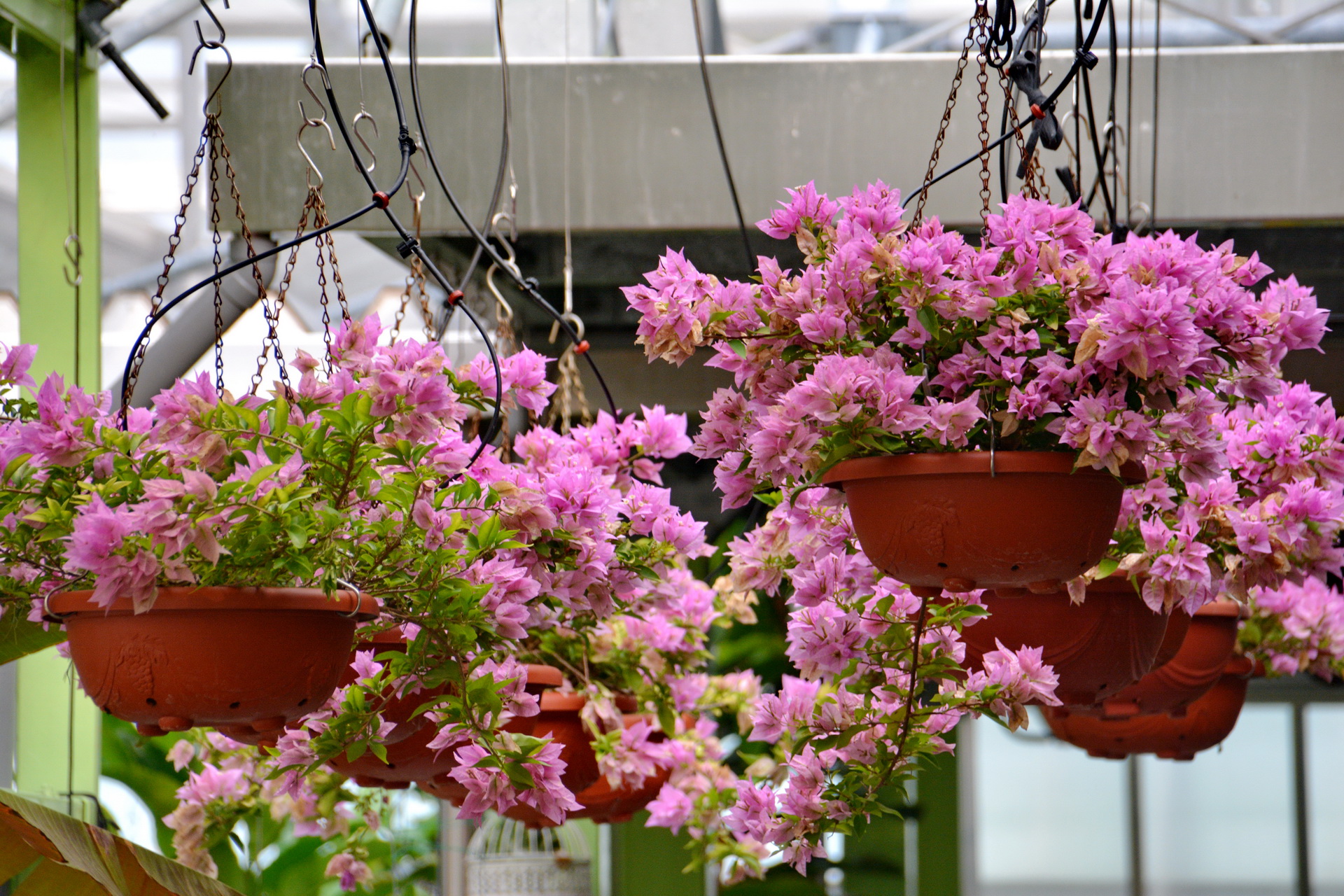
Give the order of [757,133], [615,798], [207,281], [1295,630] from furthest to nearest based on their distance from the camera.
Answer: [757,133], [1295,630], [615,798], [207,281]

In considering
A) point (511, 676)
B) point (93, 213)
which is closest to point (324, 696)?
point (511, 676)

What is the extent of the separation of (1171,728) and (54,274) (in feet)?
7.04

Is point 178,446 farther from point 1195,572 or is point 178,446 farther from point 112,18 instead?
point 112,18

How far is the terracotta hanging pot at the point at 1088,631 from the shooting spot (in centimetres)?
134

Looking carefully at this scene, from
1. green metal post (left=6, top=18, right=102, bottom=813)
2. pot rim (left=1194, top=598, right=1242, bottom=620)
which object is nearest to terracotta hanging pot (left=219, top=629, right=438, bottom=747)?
pot rim (left=1194, top=598, right=1242, bottom=620)

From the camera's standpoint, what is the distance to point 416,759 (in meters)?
1.49

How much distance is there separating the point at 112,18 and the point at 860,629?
2769 mm

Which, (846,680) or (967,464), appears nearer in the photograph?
(967,464)

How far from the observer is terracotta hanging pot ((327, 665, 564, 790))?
1.47m

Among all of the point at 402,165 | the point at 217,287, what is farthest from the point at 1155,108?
the point at 217,287

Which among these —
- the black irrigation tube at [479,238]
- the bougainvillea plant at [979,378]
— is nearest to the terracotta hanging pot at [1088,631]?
the bougainvillea plant at [979,378]

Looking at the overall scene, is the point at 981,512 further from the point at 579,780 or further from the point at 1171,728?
the point at 1171,728

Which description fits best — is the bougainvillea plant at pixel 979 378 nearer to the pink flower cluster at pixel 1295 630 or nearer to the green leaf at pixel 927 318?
the green leaf at pixel 927 318

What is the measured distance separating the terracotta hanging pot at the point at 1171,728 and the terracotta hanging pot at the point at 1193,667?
225mm
